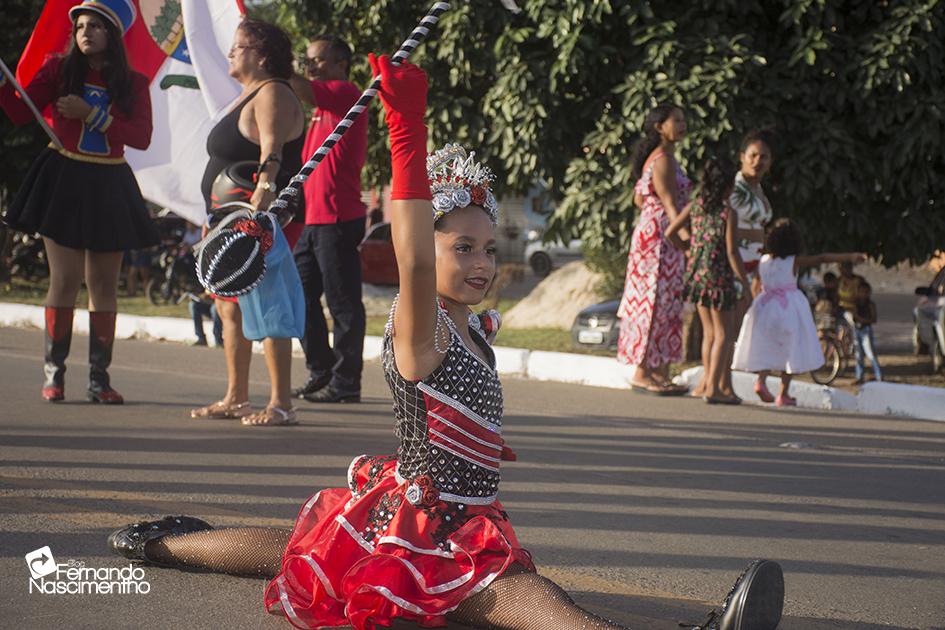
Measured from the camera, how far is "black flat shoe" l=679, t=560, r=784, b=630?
3092mm

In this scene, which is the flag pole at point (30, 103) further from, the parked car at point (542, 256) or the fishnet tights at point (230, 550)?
the parked car at point (542, 256)

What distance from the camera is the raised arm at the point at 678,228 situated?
368 inches

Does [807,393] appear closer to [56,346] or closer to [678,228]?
[678,228]

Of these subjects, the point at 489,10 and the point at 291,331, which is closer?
the point at 291,331

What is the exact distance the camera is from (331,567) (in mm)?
3461

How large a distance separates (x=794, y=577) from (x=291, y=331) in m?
3.41

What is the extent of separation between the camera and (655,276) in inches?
379

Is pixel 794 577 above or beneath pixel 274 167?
beneath

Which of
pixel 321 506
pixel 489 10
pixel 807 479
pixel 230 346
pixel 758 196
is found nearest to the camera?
pixel 321 506

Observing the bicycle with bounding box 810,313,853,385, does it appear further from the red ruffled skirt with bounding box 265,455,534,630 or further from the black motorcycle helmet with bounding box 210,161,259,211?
the red ruffled skirt with bounding box 265,455,534,630

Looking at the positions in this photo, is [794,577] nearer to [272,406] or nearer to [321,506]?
[321,506]

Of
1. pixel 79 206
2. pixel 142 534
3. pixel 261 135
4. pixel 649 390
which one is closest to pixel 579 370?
pixel 649 390

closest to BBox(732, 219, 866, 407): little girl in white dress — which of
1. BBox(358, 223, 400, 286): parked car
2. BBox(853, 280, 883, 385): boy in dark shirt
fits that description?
BBox(853, 280, 883, 385): boy in dark shirt

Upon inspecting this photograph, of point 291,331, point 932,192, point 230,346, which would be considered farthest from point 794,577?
point 932,192
